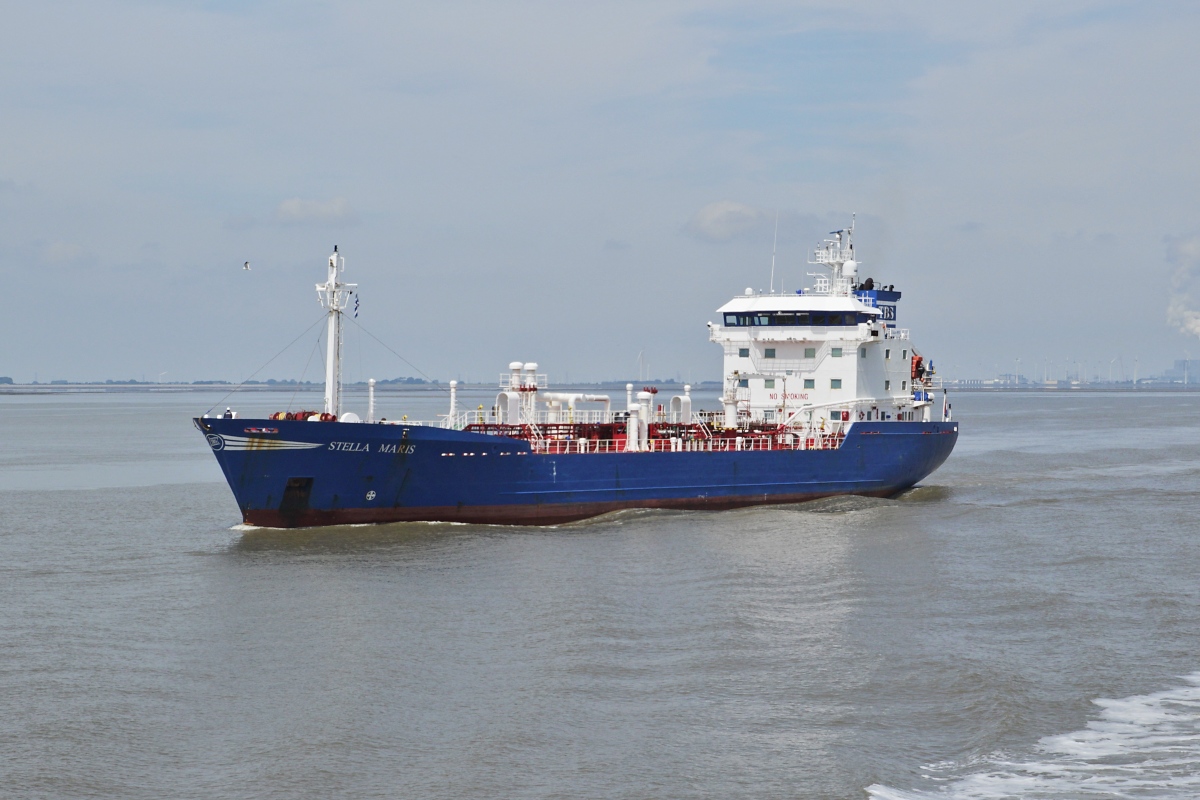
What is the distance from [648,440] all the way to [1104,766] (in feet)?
68.1

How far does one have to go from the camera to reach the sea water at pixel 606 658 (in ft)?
45.8

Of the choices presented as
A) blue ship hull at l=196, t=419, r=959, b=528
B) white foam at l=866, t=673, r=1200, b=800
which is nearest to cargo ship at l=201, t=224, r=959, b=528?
blue ship hull at l=196, t=419, r=959, b=528

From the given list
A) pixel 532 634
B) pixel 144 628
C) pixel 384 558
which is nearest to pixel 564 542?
pixel 384 558

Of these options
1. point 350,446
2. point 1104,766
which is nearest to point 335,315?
point 350,446

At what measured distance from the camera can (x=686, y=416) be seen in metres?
37.0

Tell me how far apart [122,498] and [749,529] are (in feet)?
68.1

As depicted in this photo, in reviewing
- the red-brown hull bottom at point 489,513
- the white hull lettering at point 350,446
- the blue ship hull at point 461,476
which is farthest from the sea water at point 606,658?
the white hull lettering at point 350,446

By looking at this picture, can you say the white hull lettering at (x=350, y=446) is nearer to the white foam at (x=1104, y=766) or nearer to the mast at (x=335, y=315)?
the mast at (x=335, y=315)

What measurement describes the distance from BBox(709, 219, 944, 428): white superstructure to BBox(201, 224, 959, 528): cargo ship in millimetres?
53

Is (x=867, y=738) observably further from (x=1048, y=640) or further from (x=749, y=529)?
(x=749, y=529)

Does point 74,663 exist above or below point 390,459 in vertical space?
below

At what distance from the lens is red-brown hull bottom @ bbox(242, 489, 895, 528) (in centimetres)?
2897

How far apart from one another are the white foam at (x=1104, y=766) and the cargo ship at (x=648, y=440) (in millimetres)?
17294

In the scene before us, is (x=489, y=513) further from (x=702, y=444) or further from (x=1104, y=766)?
(x=1104, y=766)
